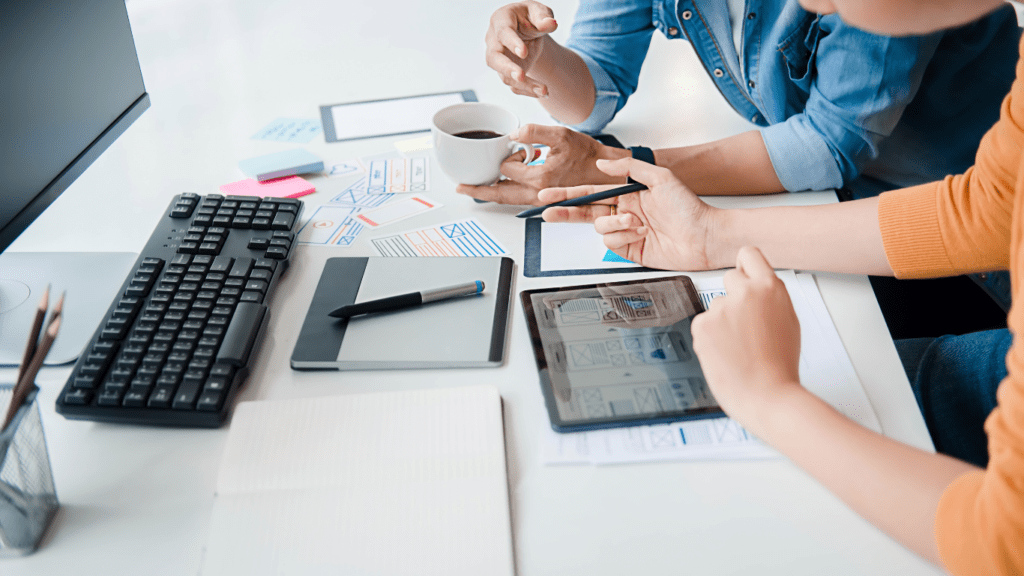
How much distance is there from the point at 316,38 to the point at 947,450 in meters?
1.34

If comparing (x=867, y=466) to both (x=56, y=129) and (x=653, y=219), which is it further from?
(x=56, y=129)

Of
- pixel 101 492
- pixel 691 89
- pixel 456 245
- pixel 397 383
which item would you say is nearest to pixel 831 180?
pixel 691 89

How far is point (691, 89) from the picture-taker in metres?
1.26

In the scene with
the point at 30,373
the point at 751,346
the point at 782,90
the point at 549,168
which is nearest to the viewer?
the point at 30,373

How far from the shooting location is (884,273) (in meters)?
0.76


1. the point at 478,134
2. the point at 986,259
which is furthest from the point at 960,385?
the point at 478,134

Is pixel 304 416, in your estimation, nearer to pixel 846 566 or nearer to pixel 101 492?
pixel 101 492

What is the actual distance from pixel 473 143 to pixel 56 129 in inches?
18.0

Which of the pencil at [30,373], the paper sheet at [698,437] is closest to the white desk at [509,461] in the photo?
the paper sheet at [698,437]

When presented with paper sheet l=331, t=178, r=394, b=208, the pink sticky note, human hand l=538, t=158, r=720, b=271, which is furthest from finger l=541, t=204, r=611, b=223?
the pink sticky note

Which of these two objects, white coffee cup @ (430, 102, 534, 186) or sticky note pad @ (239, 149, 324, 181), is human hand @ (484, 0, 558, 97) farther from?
sticky note pad @ (239, 149, 324, 181)

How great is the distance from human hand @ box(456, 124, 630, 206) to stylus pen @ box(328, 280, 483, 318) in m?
0.22

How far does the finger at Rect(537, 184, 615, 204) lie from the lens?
2.84ft

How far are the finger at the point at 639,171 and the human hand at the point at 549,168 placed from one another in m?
0.10
